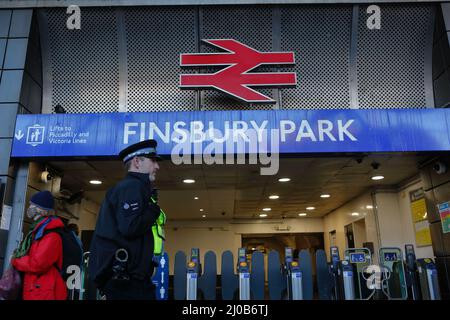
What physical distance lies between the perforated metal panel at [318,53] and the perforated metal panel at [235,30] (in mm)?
312

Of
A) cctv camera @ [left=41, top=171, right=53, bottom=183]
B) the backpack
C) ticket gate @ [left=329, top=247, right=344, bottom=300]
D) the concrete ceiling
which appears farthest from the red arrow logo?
the backpack

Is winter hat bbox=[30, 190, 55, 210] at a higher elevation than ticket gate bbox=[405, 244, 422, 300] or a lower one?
higher

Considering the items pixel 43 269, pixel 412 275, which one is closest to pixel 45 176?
pixel 43 269

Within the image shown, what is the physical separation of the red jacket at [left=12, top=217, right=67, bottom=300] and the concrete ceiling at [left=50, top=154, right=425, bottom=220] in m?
3.95

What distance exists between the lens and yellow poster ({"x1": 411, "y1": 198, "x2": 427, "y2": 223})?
769cm

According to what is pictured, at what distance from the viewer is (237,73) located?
21.1 ft

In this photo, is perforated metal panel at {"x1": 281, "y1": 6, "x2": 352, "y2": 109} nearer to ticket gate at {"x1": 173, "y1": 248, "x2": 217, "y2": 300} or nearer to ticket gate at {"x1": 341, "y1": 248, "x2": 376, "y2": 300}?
ticket gate at {"x1": 341, "y1": 248, "x2": 376, "y2": 300}

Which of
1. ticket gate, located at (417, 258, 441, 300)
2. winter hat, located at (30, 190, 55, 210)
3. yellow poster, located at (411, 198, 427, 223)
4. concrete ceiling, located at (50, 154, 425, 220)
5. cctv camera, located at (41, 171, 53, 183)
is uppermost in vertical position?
concrete ceiling, located at (50, 154, 425, 220)

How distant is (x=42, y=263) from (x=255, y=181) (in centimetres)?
621

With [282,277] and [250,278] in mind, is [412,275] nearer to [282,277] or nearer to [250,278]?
[282,277]

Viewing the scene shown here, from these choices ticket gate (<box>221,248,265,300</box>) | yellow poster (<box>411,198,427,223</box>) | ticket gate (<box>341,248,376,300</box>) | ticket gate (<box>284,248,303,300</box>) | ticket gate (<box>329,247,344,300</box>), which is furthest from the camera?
yellow poster (<box>411,198,427,223</box>)

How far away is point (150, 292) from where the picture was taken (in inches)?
78.4

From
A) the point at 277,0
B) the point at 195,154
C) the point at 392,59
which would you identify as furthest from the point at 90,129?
the point at 392,59

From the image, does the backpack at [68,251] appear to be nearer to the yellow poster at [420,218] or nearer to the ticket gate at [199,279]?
the ticket gate at [199,279]
